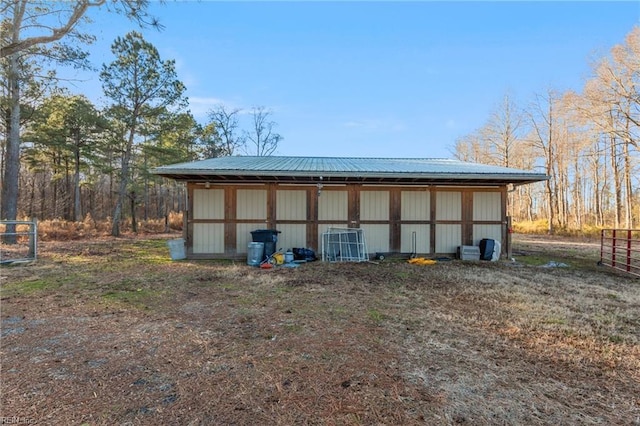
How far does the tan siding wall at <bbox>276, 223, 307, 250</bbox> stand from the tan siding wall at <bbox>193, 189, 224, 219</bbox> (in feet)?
5.89

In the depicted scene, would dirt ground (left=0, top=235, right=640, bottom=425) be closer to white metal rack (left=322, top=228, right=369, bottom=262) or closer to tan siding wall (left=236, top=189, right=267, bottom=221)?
white metal rack (left=322, top=228, right=369, bottom=262)

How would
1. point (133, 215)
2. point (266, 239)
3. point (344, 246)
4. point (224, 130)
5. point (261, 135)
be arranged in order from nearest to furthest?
point (266, 239) → point (344, 246) → point (133, 215) → point (224, 130) → point (261, 135)

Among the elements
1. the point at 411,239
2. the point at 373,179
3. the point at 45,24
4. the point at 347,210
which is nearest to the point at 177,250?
the point at 347,210

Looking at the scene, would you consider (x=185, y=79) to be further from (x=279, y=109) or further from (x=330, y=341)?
(x=330, y=341)

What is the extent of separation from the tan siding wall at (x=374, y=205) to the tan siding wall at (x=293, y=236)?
1.71m

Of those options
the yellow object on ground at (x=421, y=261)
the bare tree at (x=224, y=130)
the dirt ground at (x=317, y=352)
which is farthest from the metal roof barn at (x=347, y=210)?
the bare tree at (x=224, y=130)

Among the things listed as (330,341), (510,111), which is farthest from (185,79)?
(510,111)

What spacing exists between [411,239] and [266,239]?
13.3ft

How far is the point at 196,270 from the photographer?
6801 mm

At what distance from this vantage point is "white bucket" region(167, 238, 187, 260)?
7934 millimetres

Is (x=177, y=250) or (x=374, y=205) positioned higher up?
(x=374, y=205)

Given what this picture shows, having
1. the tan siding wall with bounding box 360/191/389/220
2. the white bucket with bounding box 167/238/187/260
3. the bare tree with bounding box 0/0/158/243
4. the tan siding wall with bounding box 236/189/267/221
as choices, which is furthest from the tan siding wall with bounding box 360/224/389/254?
the bare tree with bounding box 0/0/158/243

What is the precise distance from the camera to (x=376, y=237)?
8609 mm

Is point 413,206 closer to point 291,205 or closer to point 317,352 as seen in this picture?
point 291,205
